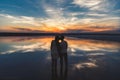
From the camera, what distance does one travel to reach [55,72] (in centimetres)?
1156

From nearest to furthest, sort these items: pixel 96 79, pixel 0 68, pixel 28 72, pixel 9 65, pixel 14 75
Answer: pixel 96 79, pixel 14 75, pixel 28 72, pixel 0 68, pixel 9 65

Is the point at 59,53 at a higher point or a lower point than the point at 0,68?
higher

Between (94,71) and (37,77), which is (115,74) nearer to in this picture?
(94,71)

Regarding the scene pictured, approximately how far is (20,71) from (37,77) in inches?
63.4

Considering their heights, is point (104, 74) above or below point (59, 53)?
below

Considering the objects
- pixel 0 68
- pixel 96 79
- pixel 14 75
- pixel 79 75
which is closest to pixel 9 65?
pixel 0 68

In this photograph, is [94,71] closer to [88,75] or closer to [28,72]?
[88,75]

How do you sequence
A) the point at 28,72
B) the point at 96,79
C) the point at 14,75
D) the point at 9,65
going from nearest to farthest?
the point at 96,79
the point at 14,75
the point at 28,72
the point at 9,65

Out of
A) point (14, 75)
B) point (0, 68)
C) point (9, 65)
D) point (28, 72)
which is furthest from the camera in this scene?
point (9, 65)

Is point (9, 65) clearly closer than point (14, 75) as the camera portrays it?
No

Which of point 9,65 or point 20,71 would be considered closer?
point 20,71

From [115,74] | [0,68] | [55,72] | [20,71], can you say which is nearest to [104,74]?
[115,74]

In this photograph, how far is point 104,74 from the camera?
1146cm

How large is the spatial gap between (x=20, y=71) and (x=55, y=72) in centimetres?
167
